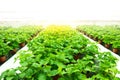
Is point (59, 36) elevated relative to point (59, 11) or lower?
elevated

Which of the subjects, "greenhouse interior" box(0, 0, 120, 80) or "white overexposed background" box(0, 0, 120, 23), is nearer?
"greenhouse interior" box(0, 0, 120, 80)

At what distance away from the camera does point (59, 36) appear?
8.93m

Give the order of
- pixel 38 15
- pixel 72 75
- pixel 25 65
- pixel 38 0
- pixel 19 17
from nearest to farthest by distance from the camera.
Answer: pixel 72 75, pixel 25 65, pixel 38 0, pixel 19 17, pixel 38 15

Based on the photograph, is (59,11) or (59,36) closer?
(59,36)

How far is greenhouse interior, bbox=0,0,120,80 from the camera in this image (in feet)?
11.7

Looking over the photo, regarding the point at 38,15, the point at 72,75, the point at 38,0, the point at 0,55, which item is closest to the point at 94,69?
the point at 72,75

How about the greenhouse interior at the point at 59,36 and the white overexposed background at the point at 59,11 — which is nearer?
the greenhouse interior at the point at 59,36

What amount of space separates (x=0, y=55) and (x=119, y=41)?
399 cm

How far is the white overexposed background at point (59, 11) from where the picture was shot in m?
41.8

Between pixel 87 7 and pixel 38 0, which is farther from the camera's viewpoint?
pixel 87 7

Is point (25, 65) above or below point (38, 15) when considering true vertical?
above

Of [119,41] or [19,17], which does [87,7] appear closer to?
[19,17]

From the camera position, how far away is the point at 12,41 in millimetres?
7906

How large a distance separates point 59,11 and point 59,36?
43.0 meters
